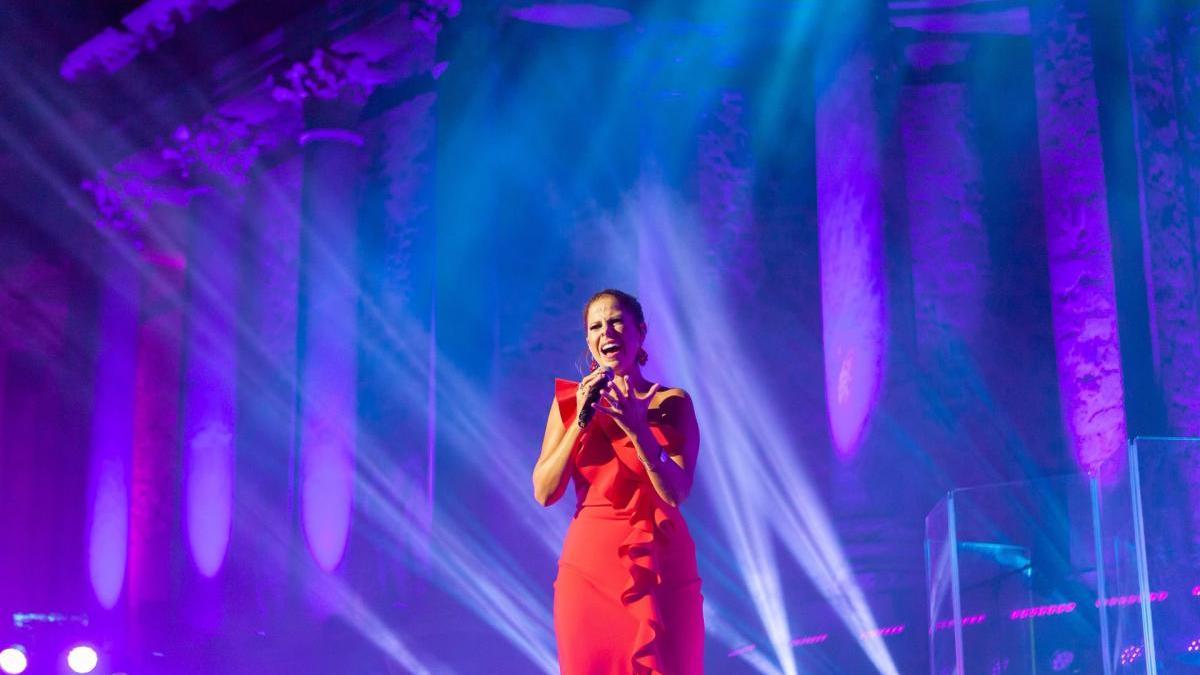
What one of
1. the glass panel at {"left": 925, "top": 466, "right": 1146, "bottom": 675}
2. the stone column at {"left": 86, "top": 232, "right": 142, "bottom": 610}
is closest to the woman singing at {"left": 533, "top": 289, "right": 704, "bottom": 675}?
the glass panel at {"left": 925, "top": 466, "right": 1146, "bottom": 675}

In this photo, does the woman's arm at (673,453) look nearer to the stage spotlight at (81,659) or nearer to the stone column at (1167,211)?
the stone column at (1167,211)

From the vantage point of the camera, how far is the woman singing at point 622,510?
2725 millimetres

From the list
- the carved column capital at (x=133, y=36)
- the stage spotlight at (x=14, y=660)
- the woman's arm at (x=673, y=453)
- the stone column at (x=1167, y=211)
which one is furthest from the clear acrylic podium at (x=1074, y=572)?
the carved column capital at (x=133, y=36)

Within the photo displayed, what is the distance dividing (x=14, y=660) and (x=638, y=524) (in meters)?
6.35

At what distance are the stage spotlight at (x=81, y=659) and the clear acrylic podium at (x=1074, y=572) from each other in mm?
5124

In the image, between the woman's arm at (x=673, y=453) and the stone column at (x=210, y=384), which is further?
the stone column at (x=210, y=384)

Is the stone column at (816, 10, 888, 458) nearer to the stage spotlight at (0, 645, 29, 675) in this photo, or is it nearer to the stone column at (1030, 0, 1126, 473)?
the stone column at (1030, 0, 1126, 473)

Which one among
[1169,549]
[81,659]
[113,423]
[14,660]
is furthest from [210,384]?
[1169,549]

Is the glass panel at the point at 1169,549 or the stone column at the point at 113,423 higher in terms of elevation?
the stone column at the point at 113,423

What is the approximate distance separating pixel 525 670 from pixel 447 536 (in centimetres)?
126

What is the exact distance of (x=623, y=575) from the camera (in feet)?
9.07

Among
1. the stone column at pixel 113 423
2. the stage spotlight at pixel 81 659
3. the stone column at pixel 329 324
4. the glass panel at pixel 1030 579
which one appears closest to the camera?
the glass panel at pixel 1030 579

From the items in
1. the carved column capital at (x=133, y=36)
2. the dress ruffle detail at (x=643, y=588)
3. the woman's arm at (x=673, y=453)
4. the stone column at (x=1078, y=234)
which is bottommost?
the dress ruffle detail at (x=643, y=588)

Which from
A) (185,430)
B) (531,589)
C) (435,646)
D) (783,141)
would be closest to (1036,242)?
(783,141)
